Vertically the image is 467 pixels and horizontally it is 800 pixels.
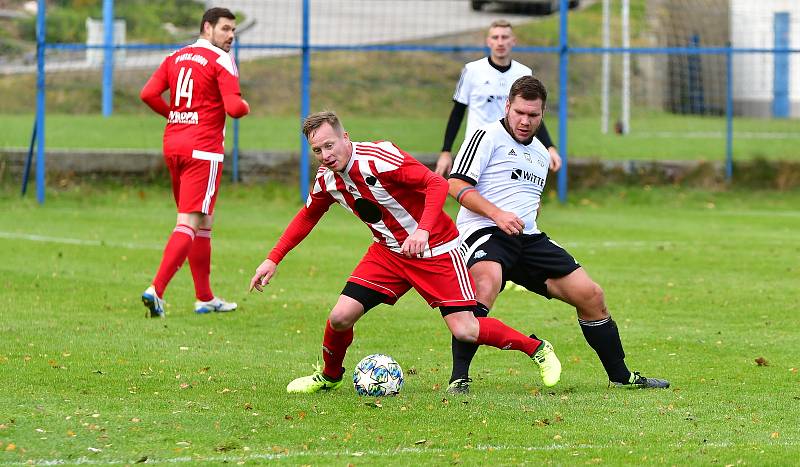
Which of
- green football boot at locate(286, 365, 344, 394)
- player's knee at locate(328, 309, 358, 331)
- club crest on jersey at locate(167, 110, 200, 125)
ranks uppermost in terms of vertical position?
club crest on jersey at locate(167, 110, 200, 125)

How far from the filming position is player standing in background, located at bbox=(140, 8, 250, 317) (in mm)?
10141

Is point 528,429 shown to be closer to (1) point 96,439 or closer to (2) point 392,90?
(1) point 96,439

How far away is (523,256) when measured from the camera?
748cm

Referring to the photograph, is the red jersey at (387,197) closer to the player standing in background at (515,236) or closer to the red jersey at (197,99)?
the player standing in background at (515,236)

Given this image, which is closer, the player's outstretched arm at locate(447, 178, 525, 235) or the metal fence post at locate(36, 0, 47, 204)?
the player's outstretched arm at locate(447, 178, 525, 235)

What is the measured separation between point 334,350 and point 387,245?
63cm

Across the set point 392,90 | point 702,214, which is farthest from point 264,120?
point 702,214

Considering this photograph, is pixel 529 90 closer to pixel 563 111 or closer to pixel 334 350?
pixel 334 350

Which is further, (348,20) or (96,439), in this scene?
(348,20)

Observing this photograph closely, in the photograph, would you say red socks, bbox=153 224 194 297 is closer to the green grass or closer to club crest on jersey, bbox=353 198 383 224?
club crest on jersey, bbox=353 198 383 224

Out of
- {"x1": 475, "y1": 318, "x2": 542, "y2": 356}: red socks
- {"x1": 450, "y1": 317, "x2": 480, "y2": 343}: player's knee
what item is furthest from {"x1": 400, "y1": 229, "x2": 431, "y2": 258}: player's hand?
{"x1": 475, "y1": 318, "x2": 542, "y2": 356}: red socks

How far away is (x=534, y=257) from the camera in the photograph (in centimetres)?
745

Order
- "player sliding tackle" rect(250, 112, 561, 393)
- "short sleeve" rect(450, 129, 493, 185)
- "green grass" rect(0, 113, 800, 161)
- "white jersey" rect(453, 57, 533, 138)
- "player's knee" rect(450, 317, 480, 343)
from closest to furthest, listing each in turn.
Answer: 1. "player sliding tackle" rect(250, 112, 561, 393)
2. "player's knee" rect(450, 317, 480, 343)
3. "short sleeve" rect(450, 129, 493, 185)
4. "white jersey" rect(453, 57, 533, 138)
5. "green grass" rect(0, 113, 800, 161)

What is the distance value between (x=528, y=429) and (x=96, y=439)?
1.93 meters
